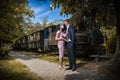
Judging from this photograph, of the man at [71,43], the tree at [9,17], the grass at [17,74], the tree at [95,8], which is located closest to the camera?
the tree at [9,17]

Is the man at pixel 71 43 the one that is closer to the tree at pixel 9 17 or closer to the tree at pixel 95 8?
the tree at pixel 95 8

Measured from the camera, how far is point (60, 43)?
11.6 m

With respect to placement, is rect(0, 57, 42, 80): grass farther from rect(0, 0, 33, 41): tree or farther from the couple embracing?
rect(0, 0, 33, 41): tree

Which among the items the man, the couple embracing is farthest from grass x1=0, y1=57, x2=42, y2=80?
the man

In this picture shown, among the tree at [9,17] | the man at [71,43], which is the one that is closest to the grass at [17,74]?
the man at [71,43]

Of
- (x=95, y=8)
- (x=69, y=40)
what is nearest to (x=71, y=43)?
(x=69, y=40)

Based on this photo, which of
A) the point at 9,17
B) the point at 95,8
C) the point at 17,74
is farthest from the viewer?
the point at 9,17

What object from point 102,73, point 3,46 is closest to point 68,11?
point 102,73

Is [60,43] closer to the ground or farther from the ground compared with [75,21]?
closer to the ground

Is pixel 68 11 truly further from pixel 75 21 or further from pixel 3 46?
pixel 3 46

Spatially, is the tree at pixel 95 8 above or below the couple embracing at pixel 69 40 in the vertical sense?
above

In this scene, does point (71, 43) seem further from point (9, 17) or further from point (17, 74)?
point (9, 17)

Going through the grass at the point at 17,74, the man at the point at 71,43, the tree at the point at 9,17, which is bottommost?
the grass at the point at 17,74

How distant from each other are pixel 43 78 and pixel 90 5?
4988mm
